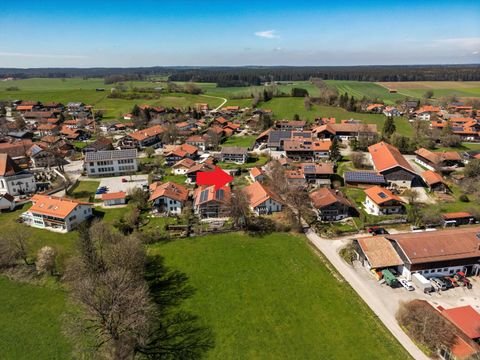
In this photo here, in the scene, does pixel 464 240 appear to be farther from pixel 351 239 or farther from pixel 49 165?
pixel 49 165

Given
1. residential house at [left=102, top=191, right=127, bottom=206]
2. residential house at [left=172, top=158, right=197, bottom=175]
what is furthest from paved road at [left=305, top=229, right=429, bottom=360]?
residential house at [left=172, top=158, right=197, bottom=175]

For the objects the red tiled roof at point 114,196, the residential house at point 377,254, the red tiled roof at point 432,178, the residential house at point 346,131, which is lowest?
the residential house at point 377,254

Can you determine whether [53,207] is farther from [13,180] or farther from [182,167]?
[182,167]

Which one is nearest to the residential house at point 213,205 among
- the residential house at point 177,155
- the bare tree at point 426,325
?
the residential house at point 177,155

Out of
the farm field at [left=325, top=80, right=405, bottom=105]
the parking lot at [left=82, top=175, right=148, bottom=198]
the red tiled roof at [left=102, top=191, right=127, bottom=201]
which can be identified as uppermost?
the farm field at [left=325, top=80, right=405, bottom=105]

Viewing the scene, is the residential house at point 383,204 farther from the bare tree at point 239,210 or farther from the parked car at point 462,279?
A: the bare tree at point 239,210

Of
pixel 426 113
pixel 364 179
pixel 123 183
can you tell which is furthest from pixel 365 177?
pixel 426 113

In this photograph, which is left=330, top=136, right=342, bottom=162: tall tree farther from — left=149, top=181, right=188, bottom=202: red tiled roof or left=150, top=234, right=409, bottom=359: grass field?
left=149, top=181, right=188, bottom=202: red tiled roof
